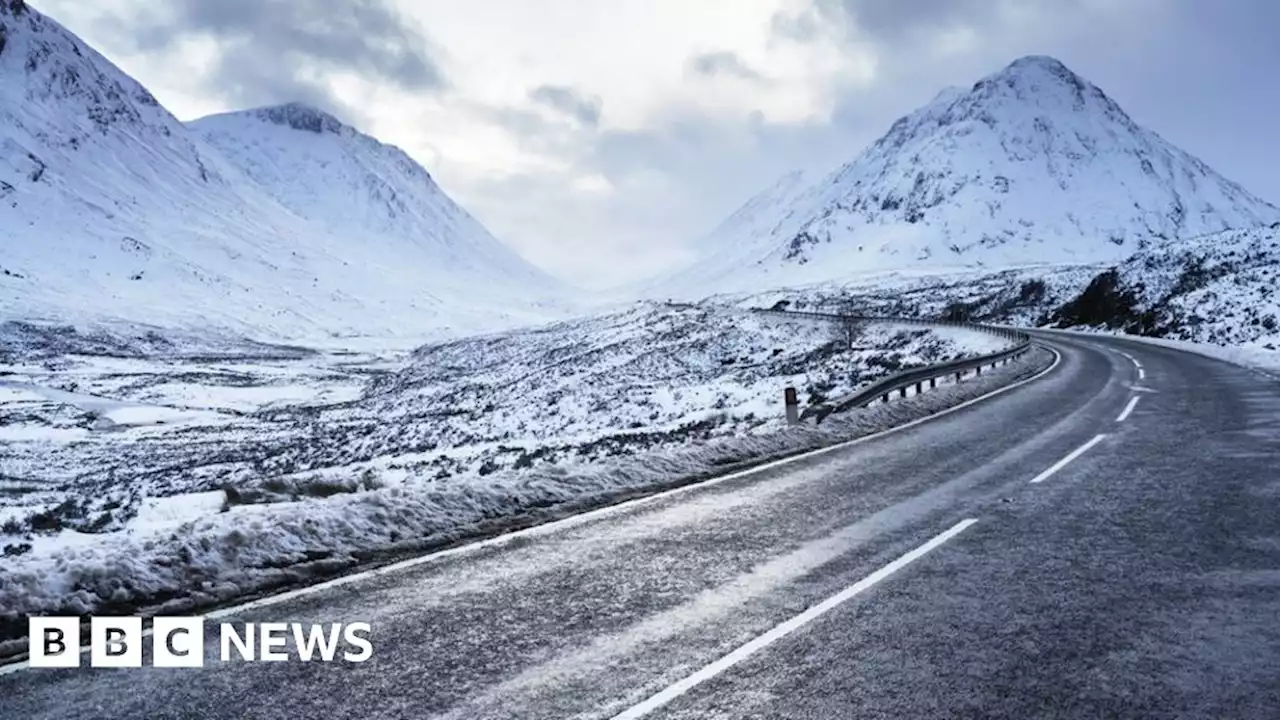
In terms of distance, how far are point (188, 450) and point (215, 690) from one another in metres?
33.5

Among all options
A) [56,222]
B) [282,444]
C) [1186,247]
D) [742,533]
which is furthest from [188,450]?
[56,222]

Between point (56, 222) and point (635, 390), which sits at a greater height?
point (56, 222)

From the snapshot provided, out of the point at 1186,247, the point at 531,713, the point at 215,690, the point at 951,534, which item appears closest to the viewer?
the point at 531,713

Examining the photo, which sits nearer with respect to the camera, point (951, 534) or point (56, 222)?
point (951, 534)

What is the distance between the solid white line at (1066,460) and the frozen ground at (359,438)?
392 centimetres

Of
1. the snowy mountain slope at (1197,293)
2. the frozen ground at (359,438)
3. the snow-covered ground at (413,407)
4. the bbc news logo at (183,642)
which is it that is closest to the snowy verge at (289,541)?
the frozen ground at (359,438)

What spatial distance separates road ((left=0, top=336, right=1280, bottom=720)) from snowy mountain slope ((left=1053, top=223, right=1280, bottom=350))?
40.9 m

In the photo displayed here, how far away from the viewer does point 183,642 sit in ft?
19.1

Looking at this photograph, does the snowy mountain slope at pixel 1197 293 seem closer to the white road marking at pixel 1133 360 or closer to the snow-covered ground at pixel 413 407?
the white road marking at pixel 1133 360

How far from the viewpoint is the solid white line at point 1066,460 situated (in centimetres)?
1112

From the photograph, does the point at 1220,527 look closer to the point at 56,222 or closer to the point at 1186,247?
the point at 1186,247

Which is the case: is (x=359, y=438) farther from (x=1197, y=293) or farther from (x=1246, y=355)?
(x=1197, y=293)

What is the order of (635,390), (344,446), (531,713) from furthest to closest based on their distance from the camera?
1. (635,390)
2. (344,446)
3. (531,713)

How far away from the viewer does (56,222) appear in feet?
534
